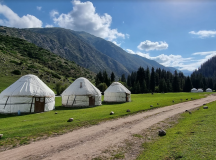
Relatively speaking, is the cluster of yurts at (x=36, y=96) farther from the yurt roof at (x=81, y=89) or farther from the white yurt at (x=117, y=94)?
the white yurt at (x=117, y=94)

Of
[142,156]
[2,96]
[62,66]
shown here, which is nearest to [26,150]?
[142,156]

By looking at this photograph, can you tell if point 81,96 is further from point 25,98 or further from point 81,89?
point 25,98

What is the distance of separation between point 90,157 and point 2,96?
1785cm

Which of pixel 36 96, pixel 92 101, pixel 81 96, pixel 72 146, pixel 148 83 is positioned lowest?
pixel 72 146

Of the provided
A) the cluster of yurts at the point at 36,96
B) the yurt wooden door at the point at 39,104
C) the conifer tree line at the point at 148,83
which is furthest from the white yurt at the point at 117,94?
the conifer tree line at the point at 148,83

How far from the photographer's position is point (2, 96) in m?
18.8

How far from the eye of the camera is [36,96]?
1930cm

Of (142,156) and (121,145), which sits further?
(121,145)

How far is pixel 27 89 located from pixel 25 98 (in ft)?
4.14

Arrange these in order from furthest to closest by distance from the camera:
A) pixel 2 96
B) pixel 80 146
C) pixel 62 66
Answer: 1. pixel 62 66
2. pixel 2 96
3. pixel 80 146

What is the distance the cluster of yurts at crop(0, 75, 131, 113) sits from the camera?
60.6 ft

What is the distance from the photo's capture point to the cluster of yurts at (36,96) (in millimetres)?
18484

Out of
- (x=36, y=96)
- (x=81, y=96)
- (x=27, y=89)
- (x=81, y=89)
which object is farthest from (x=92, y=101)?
(x=27, y=89)

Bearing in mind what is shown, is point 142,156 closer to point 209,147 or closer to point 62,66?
point 209,147
